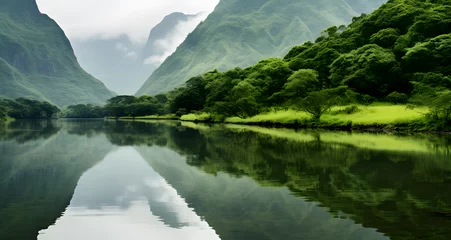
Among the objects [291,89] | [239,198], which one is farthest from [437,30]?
[239,198]

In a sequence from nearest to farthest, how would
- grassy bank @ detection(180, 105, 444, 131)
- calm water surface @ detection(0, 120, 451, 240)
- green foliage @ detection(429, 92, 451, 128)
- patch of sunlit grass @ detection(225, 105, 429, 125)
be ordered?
calm water surface @ detection(0, 120, 451, 240) → green foliage @ detection(429, 92, 451, 128) → grassy bank @ detection(180, 105, 444, 131) → patch of sunlit grass @ detection(225, 105, 429, 125)

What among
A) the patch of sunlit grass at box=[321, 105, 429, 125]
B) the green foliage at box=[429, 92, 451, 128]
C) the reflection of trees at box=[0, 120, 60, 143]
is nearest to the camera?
the green foliage at box=[429, 92, 451, 128]

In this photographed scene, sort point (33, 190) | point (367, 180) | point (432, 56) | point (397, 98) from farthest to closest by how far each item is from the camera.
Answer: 1. point (397, 98)
2. point (432, 56)
3. point (367, 180)
4. point (33, 190)

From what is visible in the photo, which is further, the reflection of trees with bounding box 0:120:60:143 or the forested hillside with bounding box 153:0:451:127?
the forested hillside with bounding box 153:0:451:127

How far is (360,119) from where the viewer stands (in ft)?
169

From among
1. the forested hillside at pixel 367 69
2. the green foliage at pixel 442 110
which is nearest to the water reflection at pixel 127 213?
the green foliage at pixel 442 110

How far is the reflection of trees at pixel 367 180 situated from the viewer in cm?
925

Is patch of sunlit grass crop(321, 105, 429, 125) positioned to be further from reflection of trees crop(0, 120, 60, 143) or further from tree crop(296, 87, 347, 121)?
reflection of trees crop(0, 120, 60, 143)

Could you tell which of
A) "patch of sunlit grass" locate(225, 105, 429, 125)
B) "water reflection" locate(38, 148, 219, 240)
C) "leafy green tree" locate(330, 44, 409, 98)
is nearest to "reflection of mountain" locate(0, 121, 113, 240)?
"water reflection" locate(38, 148, 219, 240)

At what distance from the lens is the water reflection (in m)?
8.85

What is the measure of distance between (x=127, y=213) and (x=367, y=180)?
844 cm

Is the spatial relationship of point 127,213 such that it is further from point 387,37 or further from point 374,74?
point 387,37

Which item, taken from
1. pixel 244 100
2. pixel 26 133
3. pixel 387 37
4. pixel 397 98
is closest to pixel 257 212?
pixel 26 133

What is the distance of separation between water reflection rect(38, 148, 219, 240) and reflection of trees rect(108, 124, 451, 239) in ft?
11.5
